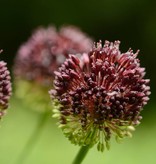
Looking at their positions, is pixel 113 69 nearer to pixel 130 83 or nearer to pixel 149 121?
pixel 130 83

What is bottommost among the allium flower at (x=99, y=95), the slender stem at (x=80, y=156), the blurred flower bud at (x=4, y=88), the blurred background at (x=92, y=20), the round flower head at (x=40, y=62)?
the slender stem at (x=80, y=156)

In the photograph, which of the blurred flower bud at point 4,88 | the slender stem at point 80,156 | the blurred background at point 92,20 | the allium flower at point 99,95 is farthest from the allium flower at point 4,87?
the blurred background at point 92,20

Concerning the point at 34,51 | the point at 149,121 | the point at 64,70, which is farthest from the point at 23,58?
the point at 149,121

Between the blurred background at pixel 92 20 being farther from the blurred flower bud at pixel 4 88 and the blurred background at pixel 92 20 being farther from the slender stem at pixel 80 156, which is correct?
the blurred flower bud at pixel 4 88

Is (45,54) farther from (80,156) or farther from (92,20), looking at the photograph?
(92,20)

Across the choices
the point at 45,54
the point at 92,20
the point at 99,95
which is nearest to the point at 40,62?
the point at 45,54

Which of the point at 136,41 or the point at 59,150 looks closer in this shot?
the point at 59,150
